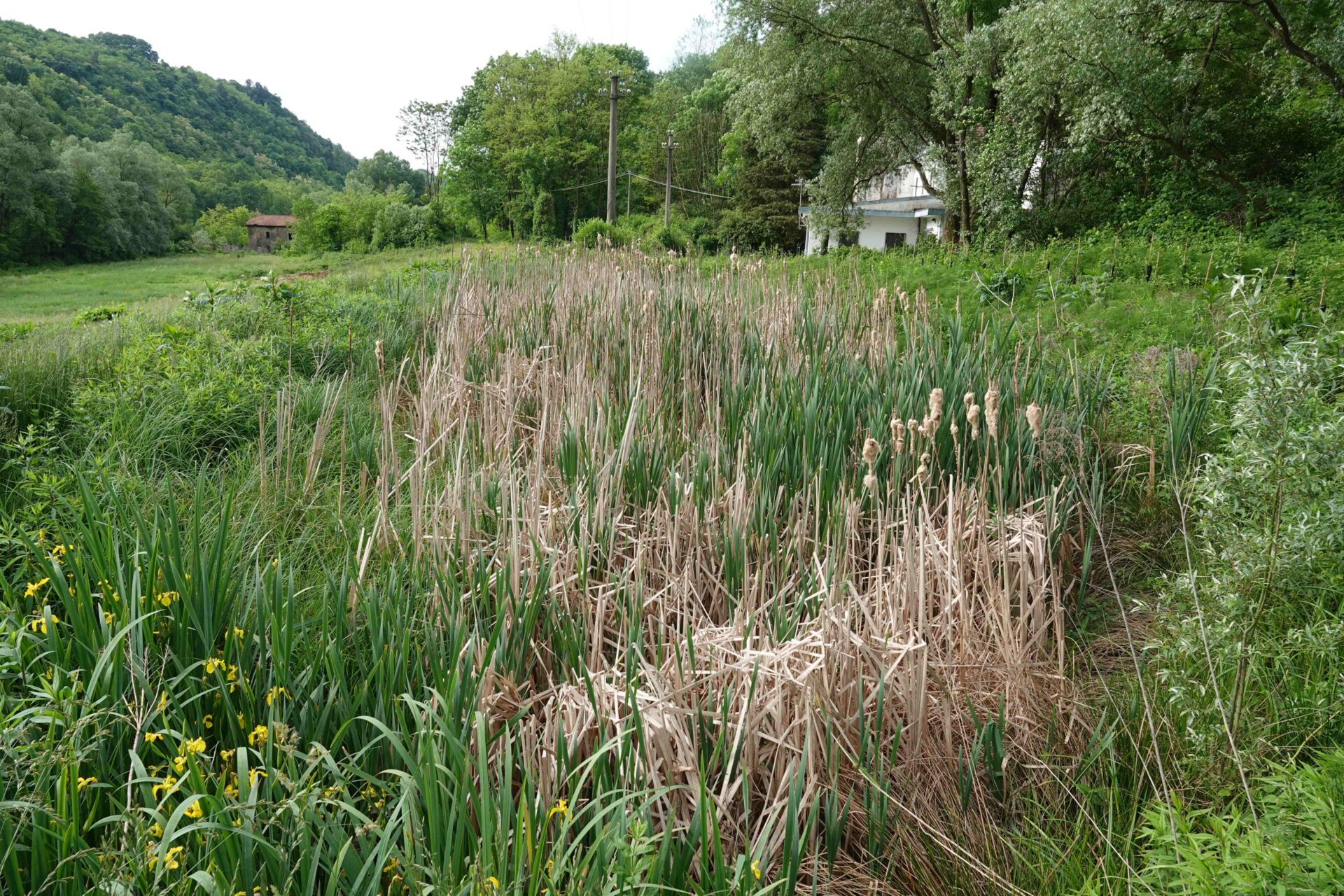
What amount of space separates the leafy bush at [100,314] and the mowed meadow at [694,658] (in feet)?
15.8

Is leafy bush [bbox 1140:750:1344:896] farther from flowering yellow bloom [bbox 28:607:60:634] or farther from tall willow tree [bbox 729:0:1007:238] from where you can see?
tall willow tree [bbox 729:0:1007:238]

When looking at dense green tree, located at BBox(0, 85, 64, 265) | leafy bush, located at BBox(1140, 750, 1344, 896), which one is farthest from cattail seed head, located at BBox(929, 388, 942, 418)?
dense green tree, located at BBox(0, 85, 64, 265)

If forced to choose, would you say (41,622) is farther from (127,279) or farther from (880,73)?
(127,279)

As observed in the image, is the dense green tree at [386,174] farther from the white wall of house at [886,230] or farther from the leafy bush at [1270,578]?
the leafy bush at [1270,578]

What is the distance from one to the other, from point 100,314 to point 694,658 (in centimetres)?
860

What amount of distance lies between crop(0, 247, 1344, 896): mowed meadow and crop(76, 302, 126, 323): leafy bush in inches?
190

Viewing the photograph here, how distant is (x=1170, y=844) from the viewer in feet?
5.14

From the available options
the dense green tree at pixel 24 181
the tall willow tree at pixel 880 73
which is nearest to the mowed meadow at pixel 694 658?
the tall willow tree at pixel 880 73

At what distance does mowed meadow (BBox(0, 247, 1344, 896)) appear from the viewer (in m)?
1.48

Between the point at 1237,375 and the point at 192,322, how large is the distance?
6886 mm

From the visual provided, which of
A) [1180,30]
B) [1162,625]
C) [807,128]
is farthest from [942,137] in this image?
[1162,625]

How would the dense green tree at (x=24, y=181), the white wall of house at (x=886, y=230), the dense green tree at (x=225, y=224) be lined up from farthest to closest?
the dense green tree at (x=225, y=224), the dense green tree at (x=24, y=181), the white wall of house at (x=886, y=230)

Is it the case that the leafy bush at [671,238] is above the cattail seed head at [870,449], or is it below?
above

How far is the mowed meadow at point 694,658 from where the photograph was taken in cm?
148
